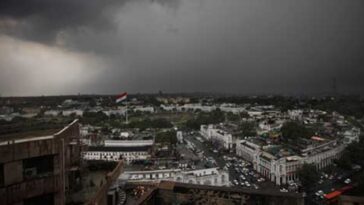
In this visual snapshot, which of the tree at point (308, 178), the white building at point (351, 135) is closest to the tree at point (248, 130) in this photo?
the white building at point (351, 135)

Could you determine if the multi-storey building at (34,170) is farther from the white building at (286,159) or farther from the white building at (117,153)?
the white building at (117,153)

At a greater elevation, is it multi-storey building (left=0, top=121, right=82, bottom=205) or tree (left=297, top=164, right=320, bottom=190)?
multi-storey building (left=0, top=121, right=82, bottom=205)

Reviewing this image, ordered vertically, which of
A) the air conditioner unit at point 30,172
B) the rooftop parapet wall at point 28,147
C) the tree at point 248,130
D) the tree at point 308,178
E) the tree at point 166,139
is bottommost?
the tree at point 308,178

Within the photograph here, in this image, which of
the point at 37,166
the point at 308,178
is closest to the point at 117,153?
the point at 308,178

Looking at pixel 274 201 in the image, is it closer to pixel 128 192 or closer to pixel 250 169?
pixel 128 192

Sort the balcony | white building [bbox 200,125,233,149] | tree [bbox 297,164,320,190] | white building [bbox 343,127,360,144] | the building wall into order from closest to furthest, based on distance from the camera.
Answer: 1. the balcony
2. tree [bbox 297,164,320,190]
3. the building wall
4. white building [bbox 343,127,360,144]
5. white building [bbox 200,125,233,149]

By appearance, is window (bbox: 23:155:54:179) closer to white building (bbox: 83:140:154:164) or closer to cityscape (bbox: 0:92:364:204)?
cityscape (bbox: 0:92:364:204)

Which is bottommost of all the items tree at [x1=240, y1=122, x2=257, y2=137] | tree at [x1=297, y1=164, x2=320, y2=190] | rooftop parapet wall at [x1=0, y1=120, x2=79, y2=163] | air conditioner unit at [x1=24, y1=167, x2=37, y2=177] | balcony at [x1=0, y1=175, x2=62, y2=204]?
tree at [x1=297, y1=164, x2=320, y2=190]

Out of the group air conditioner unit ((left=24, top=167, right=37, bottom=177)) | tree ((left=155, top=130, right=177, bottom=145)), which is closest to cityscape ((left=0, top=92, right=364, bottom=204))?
air conditioner unit ((left=24, top=167, right=37, bottom=177))

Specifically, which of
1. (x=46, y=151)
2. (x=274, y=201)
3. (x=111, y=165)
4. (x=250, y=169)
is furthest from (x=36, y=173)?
(x=250, y=169)

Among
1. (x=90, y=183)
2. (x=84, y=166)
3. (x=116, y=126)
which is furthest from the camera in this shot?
(x=116, y=126)

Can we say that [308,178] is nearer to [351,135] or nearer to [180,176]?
[180,176]
